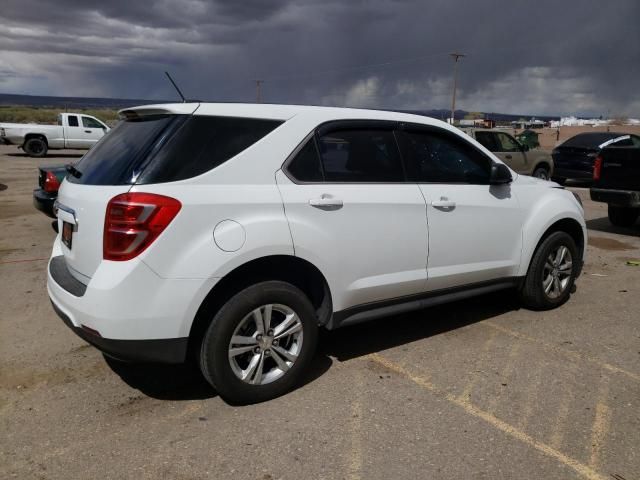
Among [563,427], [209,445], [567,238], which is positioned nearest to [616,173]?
[567,238]

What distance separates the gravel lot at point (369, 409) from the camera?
291cm

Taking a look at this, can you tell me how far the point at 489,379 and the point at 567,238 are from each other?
202 cm

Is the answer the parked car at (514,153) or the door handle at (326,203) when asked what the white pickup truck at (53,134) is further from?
the door handle at (326,203)

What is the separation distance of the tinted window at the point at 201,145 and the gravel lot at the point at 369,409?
1.44 meters

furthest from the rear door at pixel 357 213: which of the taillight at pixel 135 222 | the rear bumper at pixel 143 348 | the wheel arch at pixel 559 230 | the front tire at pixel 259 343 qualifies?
the wheel arch at pixel 559 230

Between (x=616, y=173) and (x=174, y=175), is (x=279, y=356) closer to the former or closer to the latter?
(x=174, y=175)

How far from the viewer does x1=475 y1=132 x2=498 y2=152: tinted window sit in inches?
547

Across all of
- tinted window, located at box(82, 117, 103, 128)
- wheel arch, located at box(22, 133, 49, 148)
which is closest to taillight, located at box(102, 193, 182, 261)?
wheel arch, located at box(22, 133, 49, 148)

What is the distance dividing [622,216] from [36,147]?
2185cm

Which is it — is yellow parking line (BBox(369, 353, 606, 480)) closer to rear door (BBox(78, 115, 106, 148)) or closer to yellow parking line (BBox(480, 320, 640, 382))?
yellow parking line (BBox(480, 320, 640, 382))

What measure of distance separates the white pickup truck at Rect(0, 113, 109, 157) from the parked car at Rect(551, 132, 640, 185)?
16909 millimetres

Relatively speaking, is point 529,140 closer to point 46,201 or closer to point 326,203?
point 46,201

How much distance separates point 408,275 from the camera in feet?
13.5

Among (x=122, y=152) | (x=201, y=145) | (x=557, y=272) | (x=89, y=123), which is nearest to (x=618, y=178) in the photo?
(x=557, y=272)
